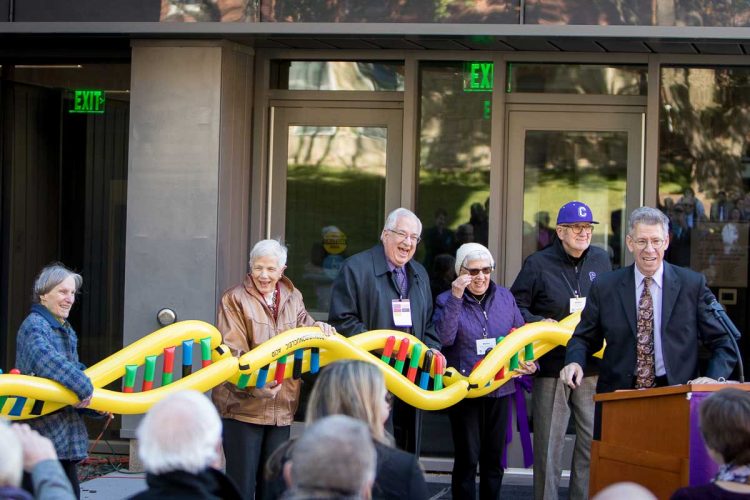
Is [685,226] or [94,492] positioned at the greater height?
A: [685,226]

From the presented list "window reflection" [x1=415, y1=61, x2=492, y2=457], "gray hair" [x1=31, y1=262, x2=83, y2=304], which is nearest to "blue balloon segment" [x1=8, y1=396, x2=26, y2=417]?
"gray hair" [x1=31, y1=262, x2=83, y2=304]

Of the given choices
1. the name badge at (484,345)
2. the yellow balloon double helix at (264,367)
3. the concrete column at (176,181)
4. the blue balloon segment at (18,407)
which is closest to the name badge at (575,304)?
the yellow balloon double helix at (264,367)

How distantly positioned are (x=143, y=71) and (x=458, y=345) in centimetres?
312

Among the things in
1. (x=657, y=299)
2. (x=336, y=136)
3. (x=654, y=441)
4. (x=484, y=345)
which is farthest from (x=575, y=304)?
(x=336, y=136)

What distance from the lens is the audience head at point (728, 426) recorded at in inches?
163

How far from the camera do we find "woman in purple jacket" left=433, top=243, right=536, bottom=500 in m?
7.21

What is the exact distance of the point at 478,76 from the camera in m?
9.02

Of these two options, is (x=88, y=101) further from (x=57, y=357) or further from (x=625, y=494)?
(x=625, y=494)

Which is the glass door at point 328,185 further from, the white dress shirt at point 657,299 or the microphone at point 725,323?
the microphone at point 725,323

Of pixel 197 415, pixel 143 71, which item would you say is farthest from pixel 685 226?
pixel 197 415

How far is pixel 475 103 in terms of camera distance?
356 inches

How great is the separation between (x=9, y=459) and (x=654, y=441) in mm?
2729

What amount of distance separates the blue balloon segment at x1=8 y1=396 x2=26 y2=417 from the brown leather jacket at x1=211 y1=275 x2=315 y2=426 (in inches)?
47.3

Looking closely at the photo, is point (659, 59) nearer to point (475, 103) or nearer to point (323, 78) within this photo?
point (475, 103)
